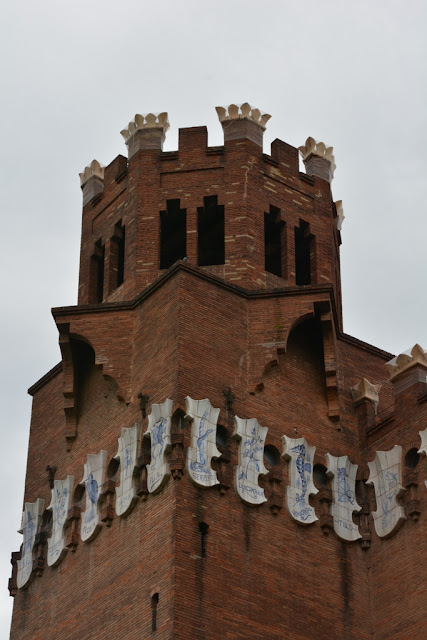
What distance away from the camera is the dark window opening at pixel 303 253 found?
30781 millimetres

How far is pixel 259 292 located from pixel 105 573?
20.8 ft

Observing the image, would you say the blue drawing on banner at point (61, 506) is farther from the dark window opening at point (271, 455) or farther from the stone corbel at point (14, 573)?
the dark window opening at point (271, 455)

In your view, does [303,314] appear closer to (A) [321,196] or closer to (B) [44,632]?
(A) [321,196]

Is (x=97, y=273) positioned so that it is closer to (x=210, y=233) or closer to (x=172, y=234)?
(x=172, y=234)

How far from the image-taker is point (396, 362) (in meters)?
27.8

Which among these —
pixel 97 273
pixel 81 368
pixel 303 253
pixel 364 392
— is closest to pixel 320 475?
pixel 364 392

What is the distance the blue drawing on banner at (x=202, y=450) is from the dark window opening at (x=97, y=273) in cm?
634

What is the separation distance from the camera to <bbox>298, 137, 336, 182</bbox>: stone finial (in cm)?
3206

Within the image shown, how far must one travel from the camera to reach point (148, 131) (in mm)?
31281

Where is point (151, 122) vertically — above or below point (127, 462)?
above

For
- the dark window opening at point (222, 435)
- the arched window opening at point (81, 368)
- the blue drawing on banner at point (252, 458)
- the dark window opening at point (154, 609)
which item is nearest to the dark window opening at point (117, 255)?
the arched window opening at point (81, 368)

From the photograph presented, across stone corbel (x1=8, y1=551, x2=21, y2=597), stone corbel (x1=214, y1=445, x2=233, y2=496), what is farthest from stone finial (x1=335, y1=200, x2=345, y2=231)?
stone corbel (x1=8, y1=551, x2=21, y2=597)

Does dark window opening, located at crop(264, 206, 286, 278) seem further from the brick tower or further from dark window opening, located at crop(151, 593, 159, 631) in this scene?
dark window opening, located at crop(151, 593, 159, 631)

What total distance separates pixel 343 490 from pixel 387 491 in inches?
33.4
